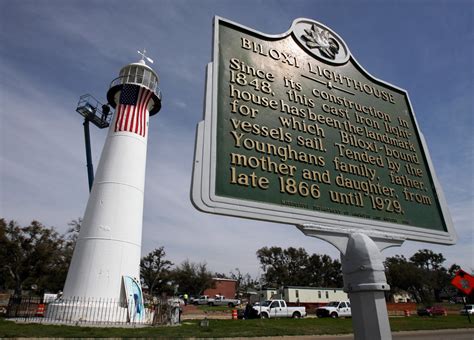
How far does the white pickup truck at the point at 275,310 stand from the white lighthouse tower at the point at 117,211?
539 inches

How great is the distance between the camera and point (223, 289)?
227ft

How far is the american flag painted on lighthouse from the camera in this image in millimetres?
19906

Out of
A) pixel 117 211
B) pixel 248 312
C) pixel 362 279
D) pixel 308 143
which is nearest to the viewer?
pixel 362 279

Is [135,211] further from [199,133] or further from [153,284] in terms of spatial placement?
[153,284]

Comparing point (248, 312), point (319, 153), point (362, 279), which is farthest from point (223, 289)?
point (362, 279)

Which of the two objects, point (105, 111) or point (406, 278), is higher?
point (105, 111)

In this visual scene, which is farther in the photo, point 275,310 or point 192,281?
point 192,281

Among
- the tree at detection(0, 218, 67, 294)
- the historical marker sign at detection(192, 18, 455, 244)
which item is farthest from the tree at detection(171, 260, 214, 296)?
the historical marker sign at detection(192, 18, 455, 244)

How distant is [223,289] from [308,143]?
230 feet

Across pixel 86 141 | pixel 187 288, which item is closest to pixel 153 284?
pixel 187 288

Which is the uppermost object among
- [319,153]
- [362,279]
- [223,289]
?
[223,289]

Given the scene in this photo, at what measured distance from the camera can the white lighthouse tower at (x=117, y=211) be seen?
1594 cm

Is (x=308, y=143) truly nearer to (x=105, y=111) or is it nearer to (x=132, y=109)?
(x=132, y=109)

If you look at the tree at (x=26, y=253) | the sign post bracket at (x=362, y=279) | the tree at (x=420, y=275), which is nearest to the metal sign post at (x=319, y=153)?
the sign post bracket at (x=362, y=279)
